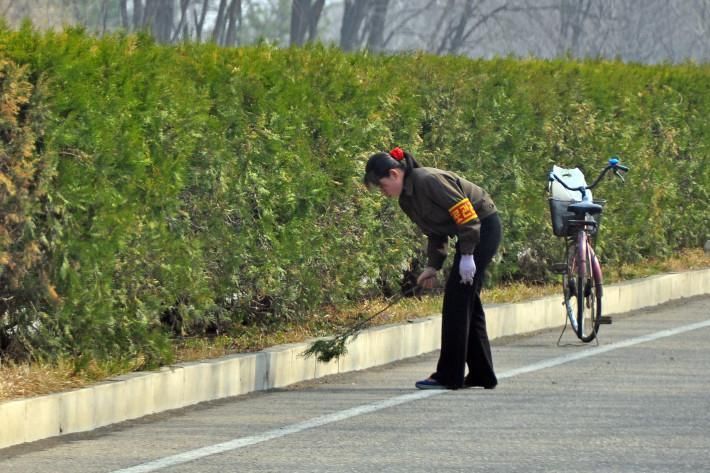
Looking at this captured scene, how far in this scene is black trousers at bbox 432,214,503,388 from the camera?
10.9 m

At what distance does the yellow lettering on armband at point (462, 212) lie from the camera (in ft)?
35.0

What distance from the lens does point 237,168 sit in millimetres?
11883

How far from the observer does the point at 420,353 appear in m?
13.0

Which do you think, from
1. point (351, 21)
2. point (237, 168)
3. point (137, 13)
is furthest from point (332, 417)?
point (351, 21)

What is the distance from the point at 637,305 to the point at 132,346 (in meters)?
7.43

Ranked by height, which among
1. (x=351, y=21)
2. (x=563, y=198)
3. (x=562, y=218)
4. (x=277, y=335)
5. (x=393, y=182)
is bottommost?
(x=277, y=335)

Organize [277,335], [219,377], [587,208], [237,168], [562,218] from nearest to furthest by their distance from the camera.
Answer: [219,377]
[237,168]
[277,335]
[587,208]
[562,218]

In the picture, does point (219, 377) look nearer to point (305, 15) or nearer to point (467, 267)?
point (467, 267)


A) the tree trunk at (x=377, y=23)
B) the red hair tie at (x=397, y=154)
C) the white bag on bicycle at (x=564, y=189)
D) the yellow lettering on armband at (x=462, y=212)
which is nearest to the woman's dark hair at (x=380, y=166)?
the red hair tie at (x=397, y=154)

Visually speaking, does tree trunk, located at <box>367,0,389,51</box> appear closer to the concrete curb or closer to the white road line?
the concrete curb

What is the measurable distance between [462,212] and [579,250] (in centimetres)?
348

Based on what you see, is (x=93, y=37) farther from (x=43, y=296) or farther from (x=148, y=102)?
(x=43, y=296)

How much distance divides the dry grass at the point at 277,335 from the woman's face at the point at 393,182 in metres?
1.47

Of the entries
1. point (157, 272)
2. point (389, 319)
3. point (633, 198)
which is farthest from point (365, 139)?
point (633, 198)
